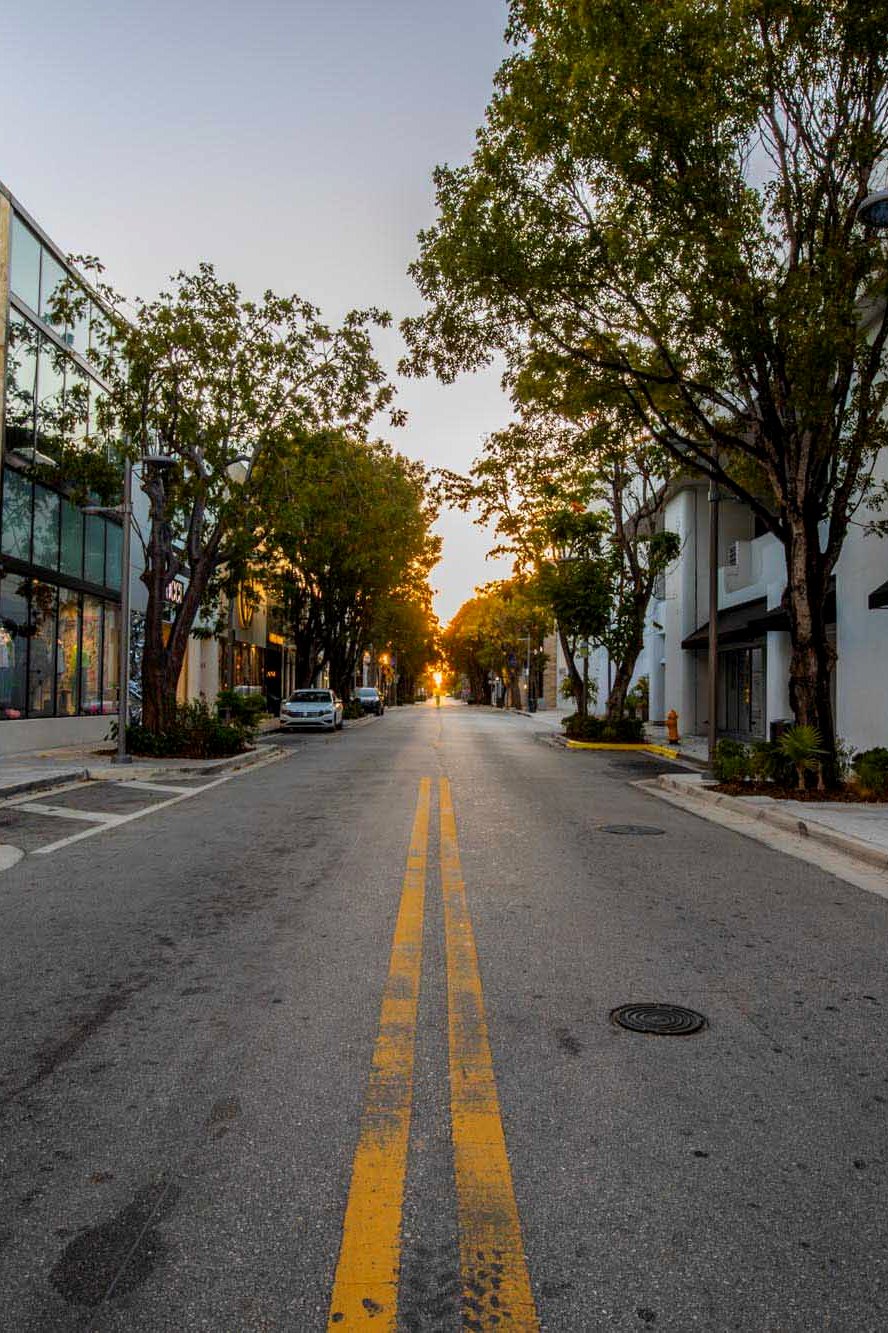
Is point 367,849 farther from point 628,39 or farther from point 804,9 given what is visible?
point 804,9

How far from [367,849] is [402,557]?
33738 millimetres

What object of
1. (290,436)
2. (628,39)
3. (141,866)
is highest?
(628,39)

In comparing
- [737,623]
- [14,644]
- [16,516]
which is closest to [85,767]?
[14,644]

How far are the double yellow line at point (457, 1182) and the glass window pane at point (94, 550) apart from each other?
22.2 metres

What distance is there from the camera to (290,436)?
22.0 m

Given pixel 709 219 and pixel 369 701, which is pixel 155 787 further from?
pixel 369 701

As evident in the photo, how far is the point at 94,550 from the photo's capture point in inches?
1017

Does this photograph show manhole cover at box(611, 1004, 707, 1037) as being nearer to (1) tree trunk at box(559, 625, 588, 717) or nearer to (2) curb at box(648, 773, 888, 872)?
(2) curb at box(648, 773, 888, 872)

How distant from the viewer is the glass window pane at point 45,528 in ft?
71.8

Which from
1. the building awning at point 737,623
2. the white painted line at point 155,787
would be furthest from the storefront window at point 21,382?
the building awning at point 737,623

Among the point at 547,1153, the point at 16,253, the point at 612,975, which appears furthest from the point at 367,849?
the point at 16,253

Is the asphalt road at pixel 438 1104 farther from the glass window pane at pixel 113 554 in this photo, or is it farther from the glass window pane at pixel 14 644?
the glass window pane at pixel 113 554

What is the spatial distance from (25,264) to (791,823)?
62.6 feet

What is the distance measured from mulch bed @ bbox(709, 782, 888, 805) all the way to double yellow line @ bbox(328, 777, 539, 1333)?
30.7 feet
